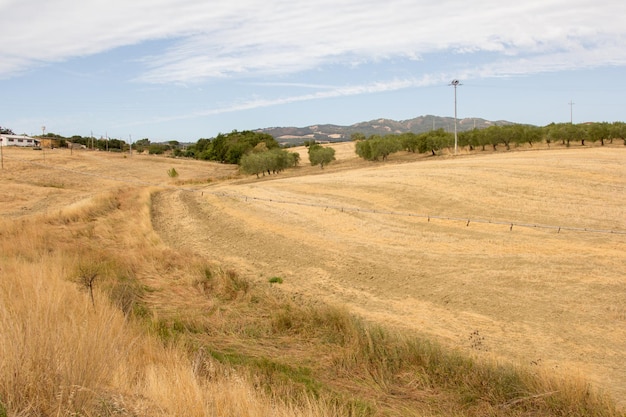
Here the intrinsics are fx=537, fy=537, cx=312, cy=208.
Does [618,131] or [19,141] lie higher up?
[19,141]

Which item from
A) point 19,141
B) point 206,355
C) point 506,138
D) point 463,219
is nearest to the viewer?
point 206,355

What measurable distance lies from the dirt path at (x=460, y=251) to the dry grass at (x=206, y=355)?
5.07 ft

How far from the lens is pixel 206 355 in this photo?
8039 millimetres

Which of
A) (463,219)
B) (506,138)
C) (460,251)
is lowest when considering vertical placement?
(460,251)

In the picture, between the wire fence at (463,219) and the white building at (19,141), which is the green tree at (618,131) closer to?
the wire fence at (463,219)

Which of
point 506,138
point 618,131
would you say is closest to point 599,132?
point 618,131

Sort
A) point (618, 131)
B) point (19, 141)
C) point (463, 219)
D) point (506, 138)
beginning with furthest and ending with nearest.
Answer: point (19, 141)
point (506, 138)
point (618, 131)
point (463, 219)

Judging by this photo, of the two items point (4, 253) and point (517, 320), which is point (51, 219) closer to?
point (4, 253)

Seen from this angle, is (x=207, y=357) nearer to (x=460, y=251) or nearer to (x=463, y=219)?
(x=460, y=251)

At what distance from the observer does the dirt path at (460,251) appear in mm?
12906

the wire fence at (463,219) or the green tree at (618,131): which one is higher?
the green tree at (618,131)

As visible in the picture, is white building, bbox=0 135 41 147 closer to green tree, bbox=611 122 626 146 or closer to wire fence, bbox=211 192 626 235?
wire fence, bbox=211 192 626 235

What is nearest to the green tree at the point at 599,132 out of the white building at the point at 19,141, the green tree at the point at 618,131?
the green tree at the point at 618,131

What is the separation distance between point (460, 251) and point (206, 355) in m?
13.3
